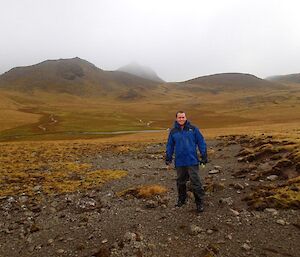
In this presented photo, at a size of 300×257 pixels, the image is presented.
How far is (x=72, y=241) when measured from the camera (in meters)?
12.1

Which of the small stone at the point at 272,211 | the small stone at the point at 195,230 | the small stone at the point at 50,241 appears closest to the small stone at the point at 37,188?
the small stone at the point at 50,241

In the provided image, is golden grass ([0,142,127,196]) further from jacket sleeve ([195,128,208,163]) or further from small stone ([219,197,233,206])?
jacket sleeve ([195,128,208,163])

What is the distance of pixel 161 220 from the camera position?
43.7 ft

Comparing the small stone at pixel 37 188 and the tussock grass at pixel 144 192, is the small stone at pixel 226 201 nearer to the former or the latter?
the tussock grass at pixel 144 192

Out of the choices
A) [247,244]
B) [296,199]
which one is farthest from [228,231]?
[296,199]

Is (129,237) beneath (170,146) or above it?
beneath

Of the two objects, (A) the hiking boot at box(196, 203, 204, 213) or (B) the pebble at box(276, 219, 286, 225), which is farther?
(A) the hiking boot at box(196, 203, 204, 213)

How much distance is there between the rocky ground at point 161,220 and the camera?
11.1m

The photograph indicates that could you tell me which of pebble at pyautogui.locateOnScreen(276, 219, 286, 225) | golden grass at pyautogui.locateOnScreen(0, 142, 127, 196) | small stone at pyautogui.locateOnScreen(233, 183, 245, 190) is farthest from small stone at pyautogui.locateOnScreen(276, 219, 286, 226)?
golden grass at pyautogui.locateOnScreen(0, 142, 127, 196)

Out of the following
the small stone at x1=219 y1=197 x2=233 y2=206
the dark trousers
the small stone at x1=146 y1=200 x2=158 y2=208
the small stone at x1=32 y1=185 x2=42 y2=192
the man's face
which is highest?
the man's face

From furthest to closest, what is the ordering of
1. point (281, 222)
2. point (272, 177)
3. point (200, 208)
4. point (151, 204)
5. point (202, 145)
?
point (272, 177)
point (151, 204)
point (202, 145)
point (200, 208)
point (281, 222)

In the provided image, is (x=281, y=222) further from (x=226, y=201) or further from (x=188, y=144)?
(x=188, y=144)

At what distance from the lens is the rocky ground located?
11.1 metres

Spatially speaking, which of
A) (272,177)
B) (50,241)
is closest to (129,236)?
(50,241)
